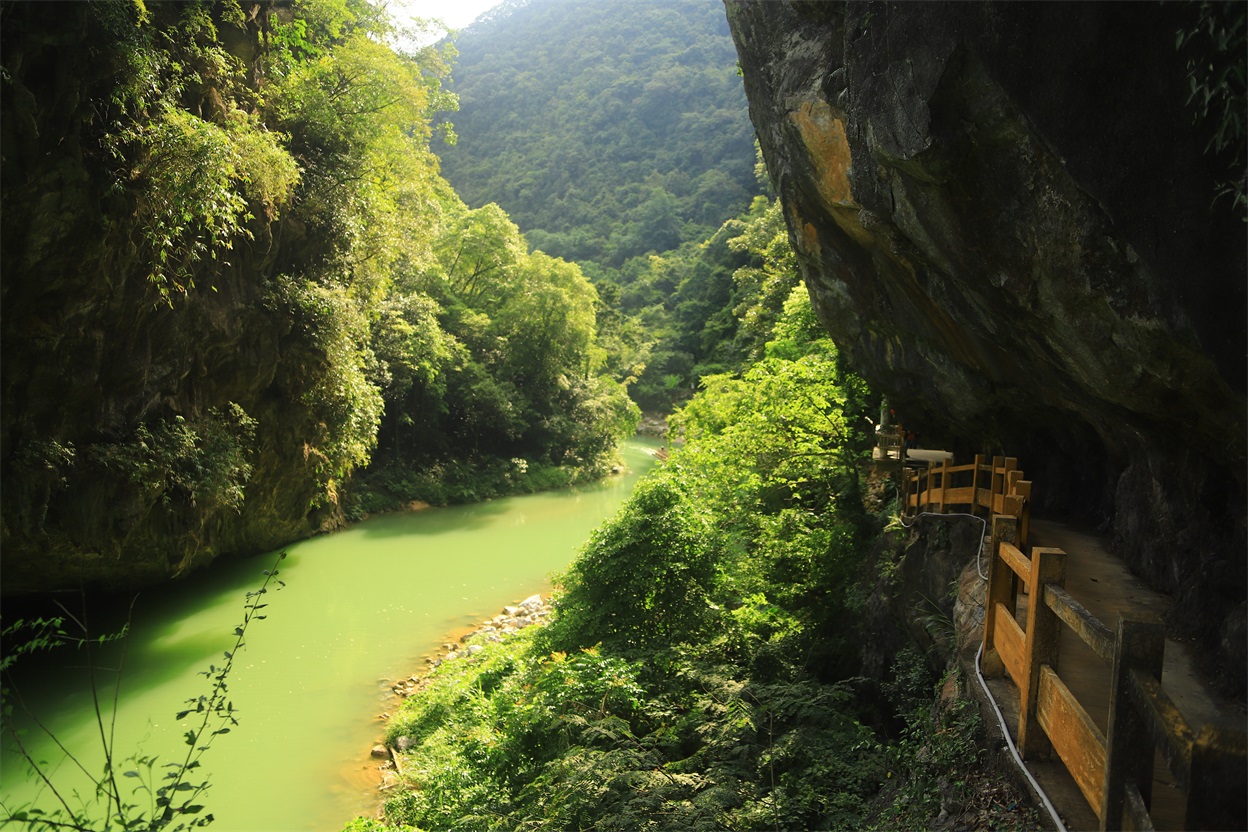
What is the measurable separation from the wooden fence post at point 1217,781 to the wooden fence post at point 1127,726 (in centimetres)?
27

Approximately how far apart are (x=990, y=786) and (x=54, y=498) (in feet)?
36.3

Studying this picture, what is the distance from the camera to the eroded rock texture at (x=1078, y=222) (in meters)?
3.66

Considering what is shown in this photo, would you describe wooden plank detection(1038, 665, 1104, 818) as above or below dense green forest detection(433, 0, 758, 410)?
below

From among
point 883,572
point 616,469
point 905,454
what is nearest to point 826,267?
point 905,454

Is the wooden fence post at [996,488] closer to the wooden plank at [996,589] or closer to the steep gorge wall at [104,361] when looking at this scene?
the wooden plank at [996,589]

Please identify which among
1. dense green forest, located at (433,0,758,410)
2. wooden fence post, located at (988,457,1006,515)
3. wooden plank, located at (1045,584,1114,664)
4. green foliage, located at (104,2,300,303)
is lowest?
wooden plank, located at (1045,584,1114,664)

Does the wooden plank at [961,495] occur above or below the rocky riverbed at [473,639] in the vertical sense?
above

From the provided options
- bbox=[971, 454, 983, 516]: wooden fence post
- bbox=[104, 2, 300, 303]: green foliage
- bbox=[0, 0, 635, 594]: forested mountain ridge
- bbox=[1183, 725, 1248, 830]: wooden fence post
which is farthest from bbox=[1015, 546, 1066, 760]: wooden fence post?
bbox=[104, 2, 300, 303]: green foliage

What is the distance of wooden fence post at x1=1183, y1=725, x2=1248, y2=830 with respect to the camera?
6.95 ft

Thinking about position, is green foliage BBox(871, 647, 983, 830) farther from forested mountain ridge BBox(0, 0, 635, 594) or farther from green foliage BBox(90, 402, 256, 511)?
green foliage BBox(90, 402, 256, 511)

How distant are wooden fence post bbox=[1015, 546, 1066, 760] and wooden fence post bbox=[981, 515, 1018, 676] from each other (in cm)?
83

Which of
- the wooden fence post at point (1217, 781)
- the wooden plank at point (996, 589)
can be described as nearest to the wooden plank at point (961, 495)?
the wooden plank at point (996, 589)

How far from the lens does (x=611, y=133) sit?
7994cm

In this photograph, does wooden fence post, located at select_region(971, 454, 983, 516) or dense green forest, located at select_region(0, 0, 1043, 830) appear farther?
wooden fence post, located at select_region(971, 454, 983, 516)
